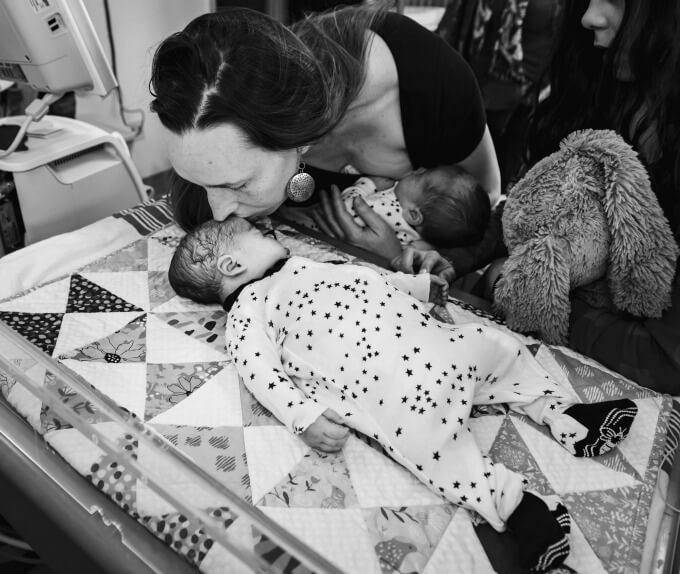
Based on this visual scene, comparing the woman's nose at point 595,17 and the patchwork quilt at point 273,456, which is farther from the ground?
the woman's nose at point 595,17

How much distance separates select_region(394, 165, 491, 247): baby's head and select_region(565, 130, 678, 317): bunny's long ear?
1.36 feet

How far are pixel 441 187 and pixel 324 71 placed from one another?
0.49 m

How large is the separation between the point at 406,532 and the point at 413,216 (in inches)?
35.4

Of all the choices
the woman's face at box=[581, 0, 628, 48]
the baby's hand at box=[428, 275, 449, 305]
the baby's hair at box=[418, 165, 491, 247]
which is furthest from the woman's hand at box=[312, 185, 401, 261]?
the woman's face at box=[581, 0, 628, 48]

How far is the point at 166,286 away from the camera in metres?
1.42

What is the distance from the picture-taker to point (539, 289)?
122 centimetres

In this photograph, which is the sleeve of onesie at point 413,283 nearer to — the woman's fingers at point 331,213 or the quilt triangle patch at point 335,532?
the woman's fingers at point 331,213

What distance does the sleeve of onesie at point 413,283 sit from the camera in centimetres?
132

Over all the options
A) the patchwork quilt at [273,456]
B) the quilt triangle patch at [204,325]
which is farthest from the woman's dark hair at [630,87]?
the quilt triangle patch at [204,325]

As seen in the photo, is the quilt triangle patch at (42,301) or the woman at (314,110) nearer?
the woman at (314,110)

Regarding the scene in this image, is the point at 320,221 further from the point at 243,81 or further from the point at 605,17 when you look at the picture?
the point at 605,17

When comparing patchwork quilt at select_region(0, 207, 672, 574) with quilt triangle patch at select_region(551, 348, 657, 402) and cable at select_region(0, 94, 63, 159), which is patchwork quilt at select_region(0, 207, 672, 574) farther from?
cable at select_region(0, 94, 63, 159)

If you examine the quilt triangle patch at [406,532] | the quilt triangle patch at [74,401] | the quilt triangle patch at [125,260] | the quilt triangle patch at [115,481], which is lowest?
the quilt triangle patch at [406,532]

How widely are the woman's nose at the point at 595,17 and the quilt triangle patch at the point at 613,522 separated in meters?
0.92
